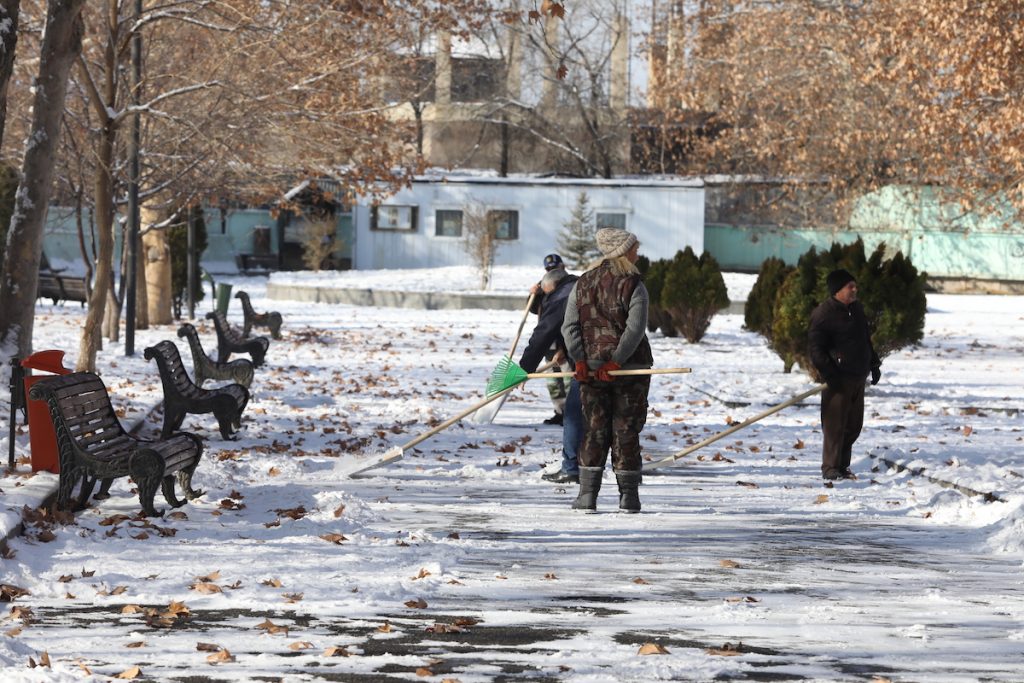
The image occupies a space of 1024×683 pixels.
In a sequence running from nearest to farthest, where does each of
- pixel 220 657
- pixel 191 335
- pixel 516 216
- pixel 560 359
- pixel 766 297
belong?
pixel 220 657
pixel 560 359
pixel 191 335
pixel 766 297
pixel 516 216

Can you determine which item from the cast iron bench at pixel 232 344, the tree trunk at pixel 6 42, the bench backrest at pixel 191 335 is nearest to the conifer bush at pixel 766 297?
the cast iron bench at pixel 232 344

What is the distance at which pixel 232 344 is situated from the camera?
70.3ft

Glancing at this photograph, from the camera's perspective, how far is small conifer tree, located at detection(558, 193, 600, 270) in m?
49.1

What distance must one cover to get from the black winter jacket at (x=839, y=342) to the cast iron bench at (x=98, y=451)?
16.2 ft

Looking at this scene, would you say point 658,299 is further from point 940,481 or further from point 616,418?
point 616,418

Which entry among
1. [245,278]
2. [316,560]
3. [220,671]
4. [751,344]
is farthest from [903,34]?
[245,278]

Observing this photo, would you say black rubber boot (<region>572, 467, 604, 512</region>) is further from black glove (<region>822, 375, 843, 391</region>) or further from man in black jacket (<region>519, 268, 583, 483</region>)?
black glove (<region>822, 375, 843, 391</region>)

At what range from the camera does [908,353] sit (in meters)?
27.2

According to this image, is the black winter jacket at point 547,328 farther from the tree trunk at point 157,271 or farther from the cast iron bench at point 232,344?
the tree trunk at point 157,271

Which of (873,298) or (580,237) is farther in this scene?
(580,237)

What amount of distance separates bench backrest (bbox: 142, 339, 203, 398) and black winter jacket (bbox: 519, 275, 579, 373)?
341 centimetres

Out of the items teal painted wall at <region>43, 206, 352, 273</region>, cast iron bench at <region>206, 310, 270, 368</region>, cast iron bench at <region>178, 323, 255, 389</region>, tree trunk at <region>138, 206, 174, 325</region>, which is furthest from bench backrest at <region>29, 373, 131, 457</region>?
teal painted wall at <region>43, 206, 352, 273</region>

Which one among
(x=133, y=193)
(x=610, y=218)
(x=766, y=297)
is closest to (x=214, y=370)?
(x=133, y=193)

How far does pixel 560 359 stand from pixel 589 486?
6.45ft
